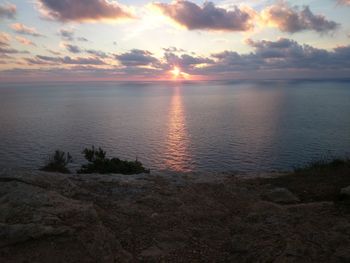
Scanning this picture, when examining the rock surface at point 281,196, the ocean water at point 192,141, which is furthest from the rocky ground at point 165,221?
the ocean water at point 192,141

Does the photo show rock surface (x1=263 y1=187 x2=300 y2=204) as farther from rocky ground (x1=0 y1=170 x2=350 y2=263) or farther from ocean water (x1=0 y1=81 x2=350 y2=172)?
ocean water (x1=0 y1=81 x2=350 y2=172)

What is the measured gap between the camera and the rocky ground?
9914 millimetres

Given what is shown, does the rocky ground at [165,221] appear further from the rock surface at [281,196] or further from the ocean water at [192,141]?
the ocean water at [192,141]

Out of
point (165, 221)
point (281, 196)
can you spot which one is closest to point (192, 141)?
point (281, 196)

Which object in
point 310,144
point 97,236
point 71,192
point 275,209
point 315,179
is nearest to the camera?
point 97,236

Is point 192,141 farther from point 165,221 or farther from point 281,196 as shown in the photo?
point 165,221

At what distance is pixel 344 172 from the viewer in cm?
1812

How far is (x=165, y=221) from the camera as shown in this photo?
1266 cm

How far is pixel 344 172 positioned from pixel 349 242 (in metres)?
9.38

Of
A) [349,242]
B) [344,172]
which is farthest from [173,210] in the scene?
[344,172]

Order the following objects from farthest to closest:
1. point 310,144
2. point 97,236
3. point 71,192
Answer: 1. point 310,144
2. point 71,192
3. point 97,236

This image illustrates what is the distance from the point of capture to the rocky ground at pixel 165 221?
9.91m

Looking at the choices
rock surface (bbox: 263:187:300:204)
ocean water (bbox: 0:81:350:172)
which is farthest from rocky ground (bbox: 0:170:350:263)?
ocean water (bbox: 0:81:350:172)

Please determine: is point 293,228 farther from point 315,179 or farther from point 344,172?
point 344,172
